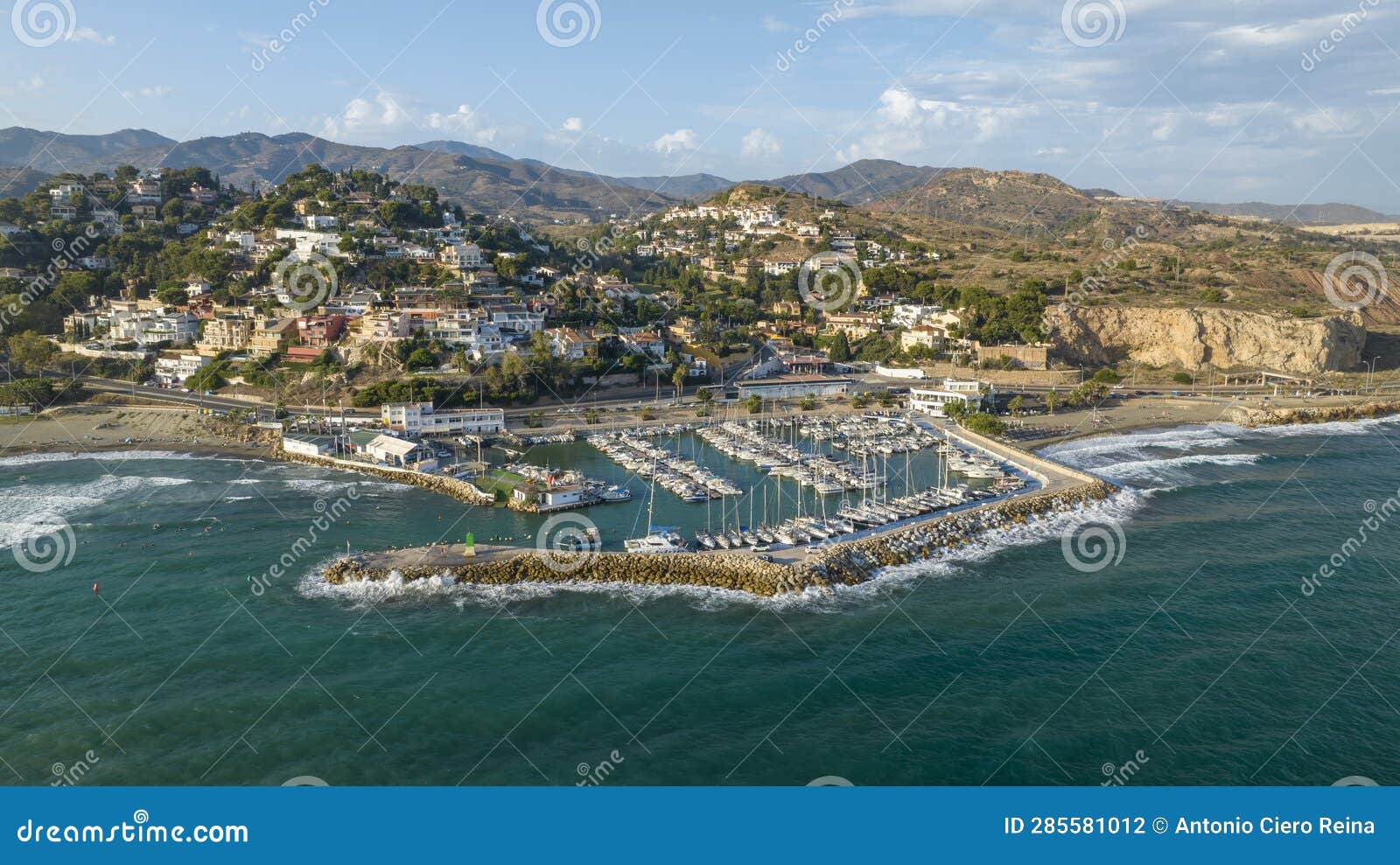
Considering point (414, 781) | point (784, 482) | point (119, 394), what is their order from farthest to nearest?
1. point (119, 394)
2. point (784, 482)
3. point (414, 781)

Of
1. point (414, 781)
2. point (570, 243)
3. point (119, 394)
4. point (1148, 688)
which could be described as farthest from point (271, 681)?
point (570, 243)

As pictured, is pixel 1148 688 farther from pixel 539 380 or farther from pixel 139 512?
pixel 539 380

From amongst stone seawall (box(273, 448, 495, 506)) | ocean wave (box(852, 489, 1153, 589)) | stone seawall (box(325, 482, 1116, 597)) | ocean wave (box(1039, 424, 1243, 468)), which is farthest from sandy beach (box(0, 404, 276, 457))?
ocean wave (box(1039, 424, 1243, 468))

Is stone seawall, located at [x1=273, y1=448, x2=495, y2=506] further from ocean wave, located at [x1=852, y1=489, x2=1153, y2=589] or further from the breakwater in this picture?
the breakwater

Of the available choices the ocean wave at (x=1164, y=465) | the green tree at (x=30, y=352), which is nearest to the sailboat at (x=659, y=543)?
the ocean wave at (x=1164, y=465)

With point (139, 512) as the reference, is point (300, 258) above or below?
above

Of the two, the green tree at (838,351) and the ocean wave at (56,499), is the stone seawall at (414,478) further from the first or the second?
the green tree at (838,351)

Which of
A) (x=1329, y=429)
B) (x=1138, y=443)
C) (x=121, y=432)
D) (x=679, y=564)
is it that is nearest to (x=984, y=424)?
(x=1138, y=443)
